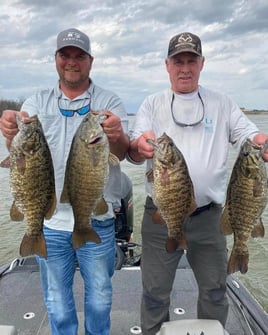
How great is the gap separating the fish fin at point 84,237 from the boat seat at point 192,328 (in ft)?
2.76

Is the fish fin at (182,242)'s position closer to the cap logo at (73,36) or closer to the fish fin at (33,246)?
the fish fin at (33,246)

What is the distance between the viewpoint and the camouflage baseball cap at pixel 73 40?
3186 mm

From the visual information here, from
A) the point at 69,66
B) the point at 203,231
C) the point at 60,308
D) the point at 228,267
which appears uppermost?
the point at 69,66

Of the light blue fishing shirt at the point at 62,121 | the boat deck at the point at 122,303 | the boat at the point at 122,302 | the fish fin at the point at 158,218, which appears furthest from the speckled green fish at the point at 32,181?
the boat deck at the point at 122,303

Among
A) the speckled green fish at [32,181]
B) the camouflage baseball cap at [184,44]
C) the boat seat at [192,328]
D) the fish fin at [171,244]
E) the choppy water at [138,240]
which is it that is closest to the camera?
the speckled green fish at [32,181]

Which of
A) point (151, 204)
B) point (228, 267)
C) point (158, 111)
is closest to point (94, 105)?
point (158, 111)

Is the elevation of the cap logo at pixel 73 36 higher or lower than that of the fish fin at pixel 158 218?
higher

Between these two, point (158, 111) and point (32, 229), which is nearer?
point (32, 229)

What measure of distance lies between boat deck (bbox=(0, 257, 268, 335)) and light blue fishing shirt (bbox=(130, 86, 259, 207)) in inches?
65.2

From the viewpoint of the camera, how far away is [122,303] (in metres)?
4.91

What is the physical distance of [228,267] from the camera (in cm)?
341

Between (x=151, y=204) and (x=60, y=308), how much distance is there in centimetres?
121

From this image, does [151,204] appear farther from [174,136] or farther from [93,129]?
[93,129]

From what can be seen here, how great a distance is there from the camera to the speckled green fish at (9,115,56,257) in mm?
2832
